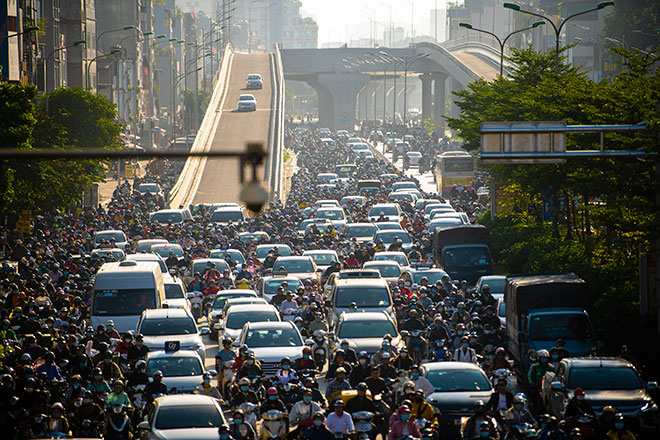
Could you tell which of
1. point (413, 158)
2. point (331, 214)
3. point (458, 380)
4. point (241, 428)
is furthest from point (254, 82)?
point (241, 428)

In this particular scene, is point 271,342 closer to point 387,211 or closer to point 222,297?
point 222,297

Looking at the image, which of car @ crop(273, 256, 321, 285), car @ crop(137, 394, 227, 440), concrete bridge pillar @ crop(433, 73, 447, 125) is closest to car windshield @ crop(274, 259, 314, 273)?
car @ crop(273, 256, 321, 285)

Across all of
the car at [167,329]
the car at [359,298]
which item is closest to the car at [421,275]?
the car at [359,298]

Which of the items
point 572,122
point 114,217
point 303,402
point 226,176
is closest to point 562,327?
point 303,402

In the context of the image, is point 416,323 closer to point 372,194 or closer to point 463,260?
point 463,260

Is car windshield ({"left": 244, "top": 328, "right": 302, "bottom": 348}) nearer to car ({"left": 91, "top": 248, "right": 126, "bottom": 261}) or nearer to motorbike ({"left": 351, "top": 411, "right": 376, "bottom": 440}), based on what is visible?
motorbike ({"left": 351, "top": 411, "right": 376, "bottom": 440})
